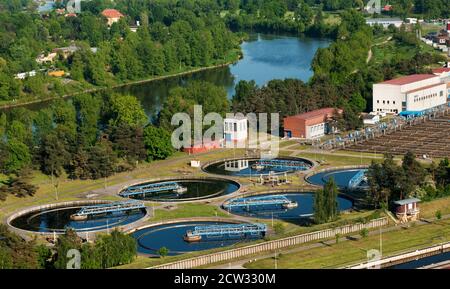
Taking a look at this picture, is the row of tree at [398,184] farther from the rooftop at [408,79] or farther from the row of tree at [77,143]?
the rooftop at [408,79]

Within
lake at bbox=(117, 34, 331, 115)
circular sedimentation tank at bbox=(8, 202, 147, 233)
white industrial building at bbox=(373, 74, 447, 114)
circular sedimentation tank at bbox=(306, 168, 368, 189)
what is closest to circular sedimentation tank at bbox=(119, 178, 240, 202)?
circular sedimentation tank at bbox=(8, 202, 147, 233)

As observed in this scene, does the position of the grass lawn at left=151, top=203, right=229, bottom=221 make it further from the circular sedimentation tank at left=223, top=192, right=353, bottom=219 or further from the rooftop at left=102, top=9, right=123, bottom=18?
the rooftop at left=102, top=9, right=123, bottom=18

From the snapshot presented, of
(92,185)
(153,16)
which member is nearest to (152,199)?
(92,185)

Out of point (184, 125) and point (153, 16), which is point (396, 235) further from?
point (153, 16)

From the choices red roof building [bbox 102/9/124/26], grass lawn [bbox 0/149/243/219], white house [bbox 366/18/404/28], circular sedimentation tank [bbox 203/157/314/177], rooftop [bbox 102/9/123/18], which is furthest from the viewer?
rooftop [bbox 102/9/123/18]

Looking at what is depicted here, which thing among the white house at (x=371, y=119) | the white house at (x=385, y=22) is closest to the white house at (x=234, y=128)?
the white house at (x=371, y=119)

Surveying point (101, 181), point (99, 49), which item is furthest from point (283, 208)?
point (99, 49)
